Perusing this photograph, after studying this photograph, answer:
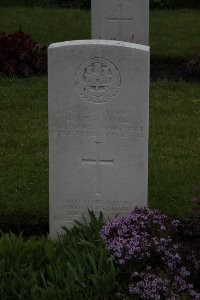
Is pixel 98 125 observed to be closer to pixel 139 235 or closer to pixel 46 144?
pixel 139 235

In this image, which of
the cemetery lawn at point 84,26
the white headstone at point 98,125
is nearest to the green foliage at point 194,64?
the cemetery lawn at point 84,26

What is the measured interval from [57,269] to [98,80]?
1.33 metres

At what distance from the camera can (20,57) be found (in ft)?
35.6

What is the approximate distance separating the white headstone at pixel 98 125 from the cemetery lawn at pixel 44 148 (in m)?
0.67

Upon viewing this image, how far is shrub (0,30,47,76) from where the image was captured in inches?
427

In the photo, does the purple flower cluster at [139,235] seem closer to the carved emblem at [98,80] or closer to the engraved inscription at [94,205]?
the engraved inscription at [94,205]

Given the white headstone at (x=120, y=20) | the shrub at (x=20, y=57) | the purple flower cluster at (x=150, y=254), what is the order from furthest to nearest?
the white headstone at (x=120, y=20)
the shrub at (x=20, y=57)
the purple flower cluster at (x=150, y=254)

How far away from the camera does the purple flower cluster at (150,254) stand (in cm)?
484

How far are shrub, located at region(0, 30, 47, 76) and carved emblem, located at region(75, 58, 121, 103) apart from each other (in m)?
5.43

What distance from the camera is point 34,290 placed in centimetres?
484

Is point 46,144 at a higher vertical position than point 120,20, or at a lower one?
lower

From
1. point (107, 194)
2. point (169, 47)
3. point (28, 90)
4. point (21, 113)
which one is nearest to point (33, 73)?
point (28, 90)

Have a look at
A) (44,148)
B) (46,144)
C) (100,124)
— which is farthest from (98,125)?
(46,144)

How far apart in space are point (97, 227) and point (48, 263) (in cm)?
46
